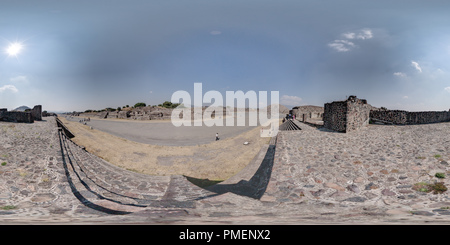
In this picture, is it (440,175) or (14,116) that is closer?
(440,175)

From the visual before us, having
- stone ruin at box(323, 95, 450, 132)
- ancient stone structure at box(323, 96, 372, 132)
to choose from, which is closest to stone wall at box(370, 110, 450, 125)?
stone ruin at box(323, 95, 450, 132)

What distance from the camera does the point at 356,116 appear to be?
1084 cm

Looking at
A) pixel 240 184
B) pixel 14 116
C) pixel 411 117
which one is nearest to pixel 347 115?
pixel 411 117

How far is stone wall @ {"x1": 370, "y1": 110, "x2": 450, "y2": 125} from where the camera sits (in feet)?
Result: 37.7

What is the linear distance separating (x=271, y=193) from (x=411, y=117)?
1534 cm

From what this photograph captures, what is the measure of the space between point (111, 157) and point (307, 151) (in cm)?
1004

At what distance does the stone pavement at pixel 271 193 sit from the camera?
2.48 m

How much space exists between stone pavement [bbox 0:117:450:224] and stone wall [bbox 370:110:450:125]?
883 cm

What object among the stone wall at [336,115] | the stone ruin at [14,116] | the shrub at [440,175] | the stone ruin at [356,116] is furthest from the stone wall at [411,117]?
the stone ruin at [14,116]

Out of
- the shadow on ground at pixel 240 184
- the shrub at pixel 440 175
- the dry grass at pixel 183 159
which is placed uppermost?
the shrub at pixel 440 175

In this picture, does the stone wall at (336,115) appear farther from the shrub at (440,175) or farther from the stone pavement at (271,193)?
the shrub at (440,175)

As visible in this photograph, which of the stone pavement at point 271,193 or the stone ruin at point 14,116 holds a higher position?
the stone ruin at point 14,116

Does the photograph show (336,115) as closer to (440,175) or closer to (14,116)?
(440,175)

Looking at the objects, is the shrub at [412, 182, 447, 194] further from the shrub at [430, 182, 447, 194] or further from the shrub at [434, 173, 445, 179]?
the shrub at [434, 173, 445, 179]
